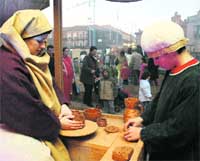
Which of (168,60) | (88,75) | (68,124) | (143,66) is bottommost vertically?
(88,75)

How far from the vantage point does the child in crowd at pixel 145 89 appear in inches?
49.0

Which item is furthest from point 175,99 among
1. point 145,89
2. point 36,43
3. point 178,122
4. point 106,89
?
point 106,89

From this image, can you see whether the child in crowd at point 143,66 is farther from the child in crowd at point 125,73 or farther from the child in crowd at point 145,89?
the child in crowd at point 125,73

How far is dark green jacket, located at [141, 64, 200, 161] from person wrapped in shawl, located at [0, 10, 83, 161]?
0.34 m

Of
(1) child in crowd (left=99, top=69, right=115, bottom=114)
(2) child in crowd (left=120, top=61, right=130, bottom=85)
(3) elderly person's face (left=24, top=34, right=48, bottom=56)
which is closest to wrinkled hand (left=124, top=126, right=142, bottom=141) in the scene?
(3) elderly person's face (left=24, top=34, right=48, bottom=56)

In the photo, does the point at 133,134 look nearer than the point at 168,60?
No

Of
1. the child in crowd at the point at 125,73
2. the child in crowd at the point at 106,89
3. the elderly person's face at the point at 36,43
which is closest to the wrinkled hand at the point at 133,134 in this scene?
the elderly person's face at the point at 36,43

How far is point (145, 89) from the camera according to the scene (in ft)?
4.38

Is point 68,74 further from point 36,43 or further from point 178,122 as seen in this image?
point 178,122

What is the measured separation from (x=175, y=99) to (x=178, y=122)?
0.07 m

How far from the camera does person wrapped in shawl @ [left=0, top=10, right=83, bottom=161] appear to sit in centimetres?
77

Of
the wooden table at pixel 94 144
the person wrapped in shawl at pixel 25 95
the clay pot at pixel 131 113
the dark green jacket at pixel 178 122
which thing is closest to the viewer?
the dark green jacket at pixel 178 122

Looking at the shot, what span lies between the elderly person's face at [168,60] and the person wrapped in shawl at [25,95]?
41cm

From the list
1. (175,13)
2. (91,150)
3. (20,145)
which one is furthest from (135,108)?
(20,145)
